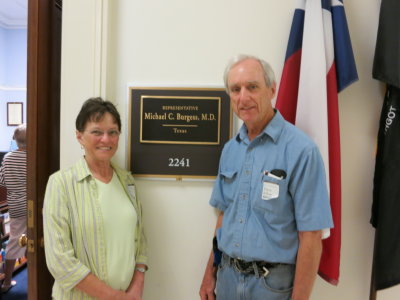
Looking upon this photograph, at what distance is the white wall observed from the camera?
129 cm

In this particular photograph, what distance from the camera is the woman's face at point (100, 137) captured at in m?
1.06

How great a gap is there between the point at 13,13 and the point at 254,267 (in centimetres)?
461

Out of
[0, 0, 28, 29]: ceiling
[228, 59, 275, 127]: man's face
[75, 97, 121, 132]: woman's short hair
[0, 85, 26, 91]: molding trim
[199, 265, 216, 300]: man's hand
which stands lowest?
[199, 265, 216, 300]: man's hand

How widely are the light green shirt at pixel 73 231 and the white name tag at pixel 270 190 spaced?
1.97 feet

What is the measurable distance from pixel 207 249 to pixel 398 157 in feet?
3.38

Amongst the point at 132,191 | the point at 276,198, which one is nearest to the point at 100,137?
the point at 132,191

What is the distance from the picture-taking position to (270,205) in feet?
3.13

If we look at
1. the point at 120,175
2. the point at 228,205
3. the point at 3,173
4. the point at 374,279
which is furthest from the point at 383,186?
the point at 3,173

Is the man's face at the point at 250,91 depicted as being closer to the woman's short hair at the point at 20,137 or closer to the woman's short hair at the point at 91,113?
the woman's short hair at the point at 91,113

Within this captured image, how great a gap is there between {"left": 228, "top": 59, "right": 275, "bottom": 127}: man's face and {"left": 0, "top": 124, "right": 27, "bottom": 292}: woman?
89.6 inches

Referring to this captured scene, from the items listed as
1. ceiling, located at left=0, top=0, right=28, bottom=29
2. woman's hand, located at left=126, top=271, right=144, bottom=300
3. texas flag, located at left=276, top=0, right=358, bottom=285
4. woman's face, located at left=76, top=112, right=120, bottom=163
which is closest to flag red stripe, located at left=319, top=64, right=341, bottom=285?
texas flag, located at left=276, top=0, right=358, bottom=285

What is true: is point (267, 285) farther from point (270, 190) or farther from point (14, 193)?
point (14, 193)

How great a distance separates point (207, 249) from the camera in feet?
4.54

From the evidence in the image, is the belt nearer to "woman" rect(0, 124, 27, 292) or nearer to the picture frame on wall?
"woman" rect(0, 124, 27, 292)
